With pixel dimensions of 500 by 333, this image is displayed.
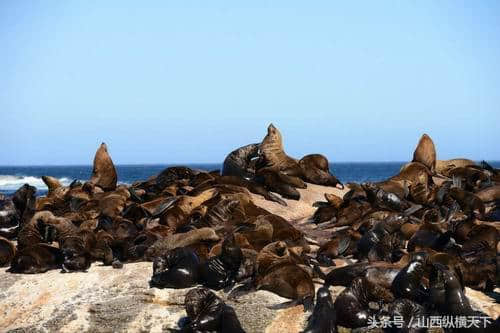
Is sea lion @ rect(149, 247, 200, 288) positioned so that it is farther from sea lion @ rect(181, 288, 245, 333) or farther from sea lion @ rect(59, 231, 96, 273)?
sea lion @ rect(59, 231, 96, 273)

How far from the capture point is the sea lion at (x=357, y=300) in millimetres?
7242

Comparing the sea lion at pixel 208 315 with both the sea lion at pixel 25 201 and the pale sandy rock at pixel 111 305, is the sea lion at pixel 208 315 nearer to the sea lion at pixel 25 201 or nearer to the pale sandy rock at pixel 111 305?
the pale sandy rock at pixel 111 305

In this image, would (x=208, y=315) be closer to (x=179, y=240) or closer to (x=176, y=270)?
(x=176, y=270)

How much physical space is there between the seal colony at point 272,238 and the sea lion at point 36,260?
13mm

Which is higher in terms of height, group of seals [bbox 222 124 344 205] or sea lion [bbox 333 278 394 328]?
group of seals [bbox 222 124 344 205]

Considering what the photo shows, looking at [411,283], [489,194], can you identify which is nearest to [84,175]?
[489,194]

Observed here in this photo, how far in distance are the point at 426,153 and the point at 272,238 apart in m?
7.66

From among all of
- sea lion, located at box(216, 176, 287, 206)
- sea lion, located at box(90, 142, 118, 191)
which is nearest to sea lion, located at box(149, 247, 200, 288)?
sea lion, located at box(216, 176, 287, 206)

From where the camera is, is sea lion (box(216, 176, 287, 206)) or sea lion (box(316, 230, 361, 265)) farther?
sea lion (box(216, 176, 287, 206))

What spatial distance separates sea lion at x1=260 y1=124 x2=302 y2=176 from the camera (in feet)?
49.5

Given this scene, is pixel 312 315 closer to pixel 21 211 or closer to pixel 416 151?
pixel 21 211

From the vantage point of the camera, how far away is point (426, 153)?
1655cm

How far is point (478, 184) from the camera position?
47.0 feet

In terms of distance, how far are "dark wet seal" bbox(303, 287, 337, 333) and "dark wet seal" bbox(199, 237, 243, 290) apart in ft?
4.57
